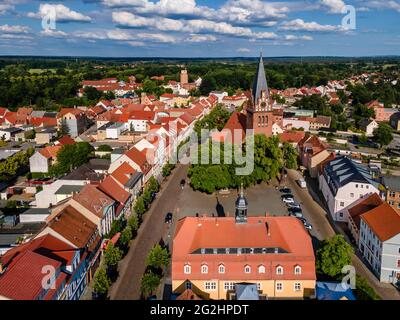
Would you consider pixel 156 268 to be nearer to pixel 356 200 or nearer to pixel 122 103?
A: pixel 356 200

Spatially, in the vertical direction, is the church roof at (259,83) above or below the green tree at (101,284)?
above

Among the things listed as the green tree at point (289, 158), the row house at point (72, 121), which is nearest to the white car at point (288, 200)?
the green tree at point (289, 158)

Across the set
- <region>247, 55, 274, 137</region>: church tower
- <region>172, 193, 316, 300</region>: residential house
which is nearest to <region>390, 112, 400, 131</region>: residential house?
<region>247, 55, 274, 137</region>: church tower

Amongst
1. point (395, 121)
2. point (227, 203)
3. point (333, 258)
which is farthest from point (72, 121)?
point (395, 121)

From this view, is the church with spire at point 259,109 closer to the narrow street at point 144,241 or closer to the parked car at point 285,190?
the parked car at point 285,190

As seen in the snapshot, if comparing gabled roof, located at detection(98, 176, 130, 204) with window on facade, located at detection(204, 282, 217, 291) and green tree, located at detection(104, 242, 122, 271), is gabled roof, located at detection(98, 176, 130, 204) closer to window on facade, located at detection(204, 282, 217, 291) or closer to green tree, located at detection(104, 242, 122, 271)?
green tree, located at detection(104, 242, 122, 271)

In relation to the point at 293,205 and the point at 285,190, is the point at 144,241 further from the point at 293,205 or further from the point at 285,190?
the point at 285,190
